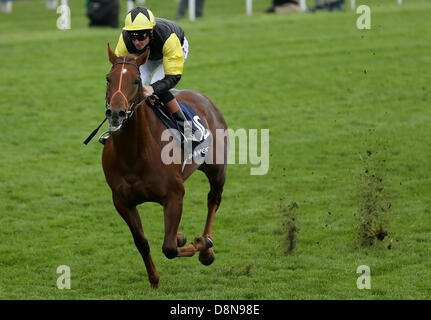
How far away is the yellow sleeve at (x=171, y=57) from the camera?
7395mm

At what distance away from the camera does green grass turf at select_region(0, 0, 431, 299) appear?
8.39 meters

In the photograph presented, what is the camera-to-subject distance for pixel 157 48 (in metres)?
7.57

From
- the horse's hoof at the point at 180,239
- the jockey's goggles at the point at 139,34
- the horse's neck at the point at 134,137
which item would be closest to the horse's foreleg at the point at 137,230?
the horse's hoof at the point at 180,239

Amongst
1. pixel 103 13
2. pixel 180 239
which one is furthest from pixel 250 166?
pixel 103 13

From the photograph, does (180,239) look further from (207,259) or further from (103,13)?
(103,13)

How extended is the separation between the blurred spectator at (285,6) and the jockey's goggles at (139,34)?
14.8 meters

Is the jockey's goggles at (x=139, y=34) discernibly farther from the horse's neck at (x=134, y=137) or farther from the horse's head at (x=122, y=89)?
the horse's neck at (x=134, y=137)

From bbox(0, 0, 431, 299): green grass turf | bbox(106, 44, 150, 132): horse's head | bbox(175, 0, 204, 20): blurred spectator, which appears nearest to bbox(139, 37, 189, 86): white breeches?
bbox(106, 44, 150, 132): horse's head

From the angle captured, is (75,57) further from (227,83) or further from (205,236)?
(205,236)

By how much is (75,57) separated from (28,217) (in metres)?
7.93

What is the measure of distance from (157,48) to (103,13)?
12.6 meters

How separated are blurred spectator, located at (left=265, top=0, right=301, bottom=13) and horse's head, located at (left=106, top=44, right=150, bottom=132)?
15115mm

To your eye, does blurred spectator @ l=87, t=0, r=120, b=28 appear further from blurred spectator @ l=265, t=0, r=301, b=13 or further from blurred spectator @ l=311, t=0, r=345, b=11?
blurred spectator @ l=311, t=0, r=345, b=11

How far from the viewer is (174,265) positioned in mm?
8773
